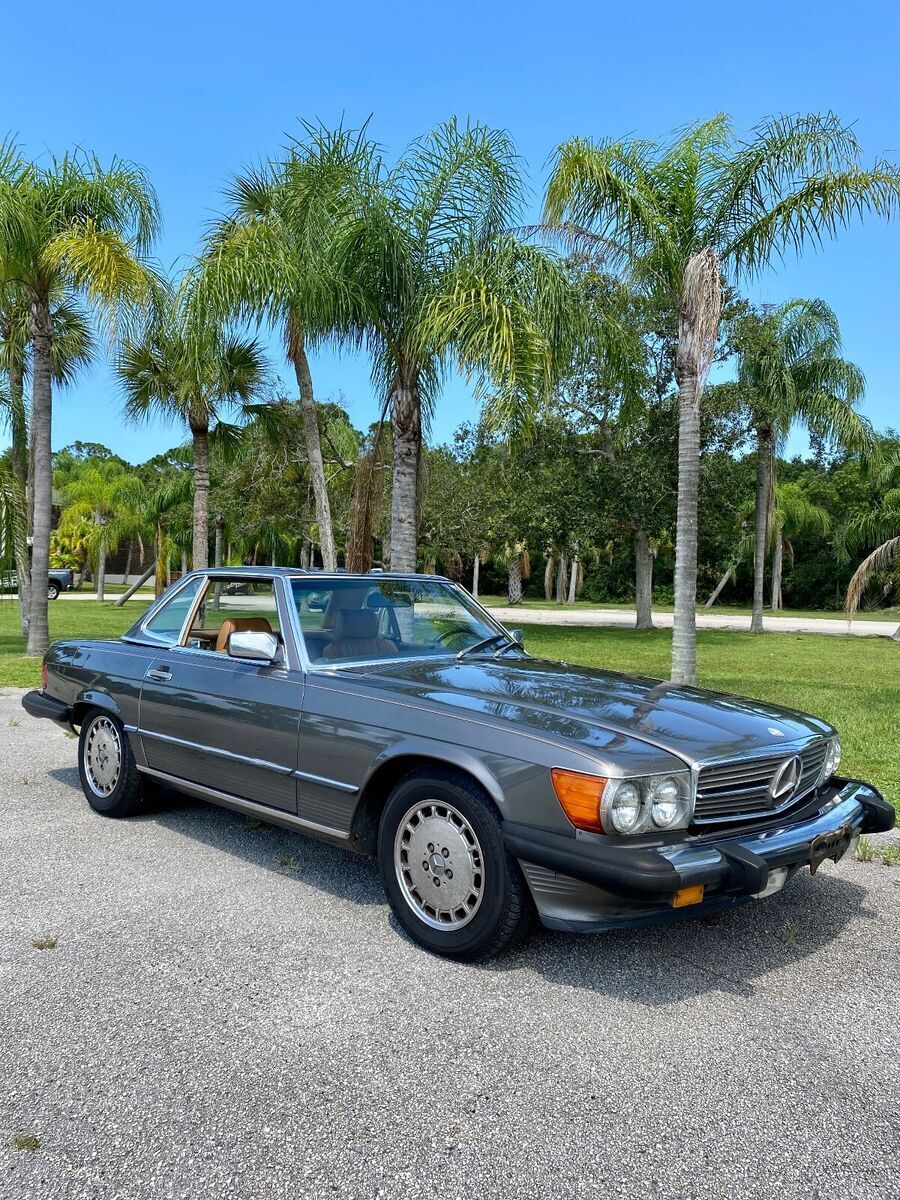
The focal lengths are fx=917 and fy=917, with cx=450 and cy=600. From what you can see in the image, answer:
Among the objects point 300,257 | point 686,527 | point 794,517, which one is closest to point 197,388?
point 300,257

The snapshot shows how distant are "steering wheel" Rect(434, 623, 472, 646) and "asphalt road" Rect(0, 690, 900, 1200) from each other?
4.32 feet

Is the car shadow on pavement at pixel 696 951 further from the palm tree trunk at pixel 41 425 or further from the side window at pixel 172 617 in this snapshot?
the palm tree trunk at pixel 41 425

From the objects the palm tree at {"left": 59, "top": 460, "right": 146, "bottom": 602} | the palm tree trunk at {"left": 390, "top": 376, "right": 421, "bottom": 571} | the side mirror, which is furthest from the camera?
the palm tree at {"left": 59, "top": 460, "right": 146, "bottom": 602}

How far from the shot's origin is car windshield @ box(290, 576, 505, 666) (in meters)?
4.57

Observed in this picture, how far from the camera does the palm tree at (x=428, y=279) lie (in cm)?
1036

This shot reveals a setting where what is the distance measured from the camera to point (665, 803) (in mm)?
3229

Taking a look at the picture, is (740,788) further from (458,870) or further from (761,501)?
(761,501)

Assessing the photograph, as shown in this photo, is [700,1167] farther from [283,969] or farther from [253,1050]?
[283,969]

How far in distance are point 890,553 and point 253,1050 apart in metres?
15.5

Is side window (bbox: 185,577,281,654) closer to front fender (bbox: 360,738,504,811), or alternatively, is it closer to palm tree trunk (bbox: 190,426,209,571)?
front fender (bbox: 360,738,504,811)

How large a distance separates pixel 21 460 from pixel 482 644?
16.9 meters

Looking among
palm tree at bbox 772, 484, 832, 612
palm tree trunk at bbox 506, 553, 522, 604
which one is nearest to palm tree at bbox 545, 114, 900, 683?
palm tree trunk at bbox 506, 553, 522, 604

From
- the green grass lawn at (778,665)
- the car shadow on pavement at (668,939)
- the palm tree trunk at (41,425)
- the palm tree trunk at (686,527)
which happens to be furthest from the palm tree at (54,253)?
the car shadow on pavement at (668,939)

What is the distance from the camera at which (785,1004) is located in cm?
326
